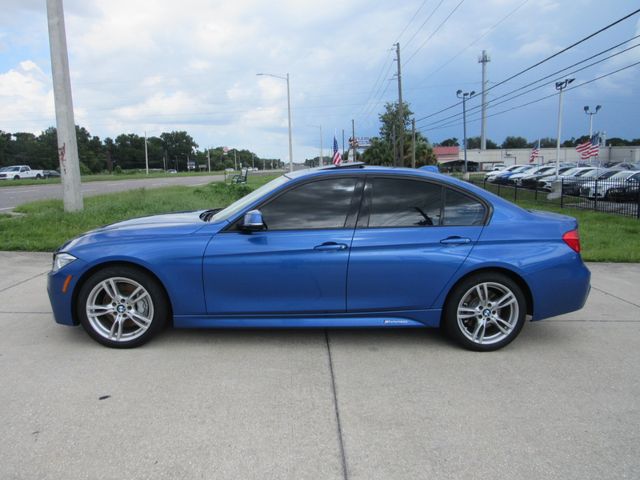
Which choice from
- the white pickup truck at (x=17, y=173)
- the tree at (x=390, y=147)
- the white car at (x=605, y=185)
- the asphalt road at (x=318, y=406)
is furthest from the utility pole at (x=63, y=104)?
the tree at (x=390, y=147)

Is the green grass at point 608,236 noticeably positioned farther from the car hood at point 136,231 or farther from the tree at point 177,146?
the tree at point 177,146

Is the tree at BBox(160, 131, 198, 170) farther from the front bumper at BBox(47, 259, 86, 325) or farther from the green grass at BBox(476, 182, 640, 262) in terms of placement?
the front bumper at BBox(47, 259, 86, 325)

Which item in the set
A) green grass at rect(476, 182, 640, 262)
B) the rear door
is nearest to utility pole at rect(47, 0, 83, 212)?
the rear door

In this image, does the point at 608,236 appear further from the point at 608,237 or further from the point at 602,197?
the point at 602,197

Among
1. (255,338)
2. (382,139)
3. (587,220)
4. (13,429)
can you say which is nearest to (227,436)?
(13,429)

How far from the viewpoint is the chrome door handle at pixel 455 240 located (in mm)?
4094

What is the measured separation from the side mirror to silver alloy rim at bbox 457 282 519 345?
5.91ft

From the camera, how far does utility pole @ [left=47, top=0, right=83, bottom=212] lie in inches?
428

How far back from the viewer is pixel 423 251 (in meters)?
4.06

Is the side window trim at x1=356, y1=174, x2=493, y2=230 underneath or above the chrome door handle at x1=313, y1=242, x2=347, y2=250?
above

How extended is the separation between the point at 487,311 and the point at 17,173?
57548 millimetres

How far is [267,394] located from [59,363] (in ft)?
5.80

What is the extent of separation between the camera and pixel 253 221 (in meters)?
3.92

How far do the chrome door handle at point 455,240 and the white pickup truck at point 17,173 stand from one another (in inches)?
2136
